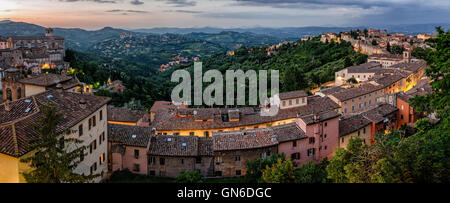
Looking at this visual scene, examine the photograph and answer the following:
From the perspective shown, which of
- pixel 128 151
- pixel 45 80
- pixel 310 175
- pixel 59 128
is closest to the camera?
pixel 59 128

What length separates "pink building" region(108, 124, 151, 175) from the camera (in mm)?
27141

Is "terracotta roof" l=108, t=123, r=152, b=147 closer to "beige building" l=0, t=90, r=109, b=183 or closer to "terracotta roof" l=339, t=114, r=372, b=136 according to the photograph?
"beige building" l=0, t=90, r=109, b=183

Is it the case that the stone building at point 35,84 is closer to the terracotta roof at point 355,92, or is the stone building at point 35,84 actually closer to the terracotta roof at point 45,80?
the terracotta roof at point 45,80

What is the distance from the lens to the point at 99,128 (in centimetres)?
2497

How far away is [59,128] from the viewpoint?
1888 centimetres

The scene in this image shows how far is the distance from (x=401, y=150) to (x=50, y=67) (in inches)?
2830

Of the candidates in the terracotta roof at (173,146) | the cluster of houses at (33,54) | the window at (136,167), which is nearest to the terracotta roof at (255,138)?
the terracotta roof at (173,146)

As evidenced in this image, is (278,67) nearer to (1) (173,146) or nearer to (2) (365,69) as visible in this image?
(2) (365,69)

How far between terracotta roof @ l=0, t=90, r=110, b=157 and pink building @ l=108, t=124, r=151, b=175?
3.92 m

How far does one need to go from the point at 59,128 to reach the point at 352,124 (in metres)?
27.7

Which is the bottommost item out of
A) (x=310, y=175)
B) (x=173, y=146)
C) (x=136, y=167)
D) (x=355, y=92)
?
(x=136, y=167)

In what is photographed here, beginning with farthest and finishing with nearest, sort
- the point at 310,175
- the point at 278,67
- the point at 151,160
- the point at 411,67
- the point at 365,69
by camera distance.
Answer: the point at 278,67 < the point at 365,69 < the point at 411,67 < the point at 151,160 < the point at 310,175

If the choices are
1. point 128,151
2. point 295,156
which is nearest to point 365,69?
point 295,156
